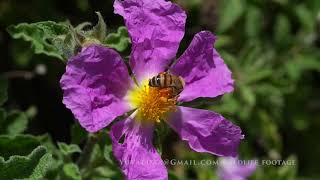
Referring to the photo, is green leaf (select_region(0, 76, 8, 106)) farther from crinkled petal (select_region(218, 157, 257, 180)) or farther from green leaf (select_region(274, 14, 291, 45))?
green leaf (select_region(274, 14, 291, 45))

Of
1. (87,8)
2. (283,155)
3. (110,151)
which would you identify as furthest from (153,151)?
(283,155)

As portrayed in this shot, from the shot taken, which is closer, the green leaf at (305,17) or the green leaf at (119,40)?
the green leaf at (119,40)

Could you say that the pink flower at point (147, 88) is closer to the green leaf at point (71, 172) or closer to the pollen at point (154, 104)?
the pollen at point (154, 104)

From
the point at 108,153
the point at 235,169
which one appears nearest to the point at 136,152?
the point at 108,153

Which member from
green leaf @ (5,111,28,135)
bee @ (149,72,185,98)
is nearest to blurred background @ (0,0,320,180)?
green leaf @ (5,111,28,135)

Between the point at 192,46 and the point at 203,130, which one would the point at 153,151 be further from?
the point at 192,46

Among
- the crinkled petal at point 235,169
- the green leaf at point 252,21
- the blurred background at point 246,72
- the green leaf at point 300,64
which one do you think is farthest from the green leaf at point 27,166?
the green leaf at point 300,64

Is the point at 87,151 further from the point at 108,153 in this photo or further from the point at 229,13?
the point at 229,13
